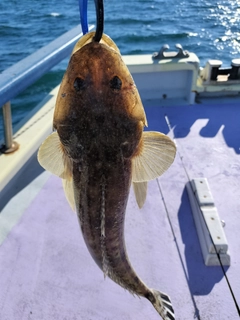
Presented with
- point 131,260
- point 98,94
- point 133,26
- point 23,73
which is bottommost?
point 133,26

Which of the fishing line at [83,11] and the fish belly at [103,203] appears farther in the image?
the fish belly at [103,203]

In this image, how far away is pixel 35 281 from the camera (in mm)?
3877

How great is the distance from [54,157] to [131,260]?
2021 millimetres

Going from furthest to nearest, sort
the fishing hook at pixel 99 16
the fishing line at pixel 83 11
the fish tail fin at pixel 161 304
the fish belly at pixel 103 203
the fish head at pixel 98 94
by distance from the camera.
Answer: the fish tail fin at pixel 161 304
the fish belly at pixel 103 203
the fish head at pixel 98 94
the fishing line at pixel 83 11
the fishing hook at pixel 99 16

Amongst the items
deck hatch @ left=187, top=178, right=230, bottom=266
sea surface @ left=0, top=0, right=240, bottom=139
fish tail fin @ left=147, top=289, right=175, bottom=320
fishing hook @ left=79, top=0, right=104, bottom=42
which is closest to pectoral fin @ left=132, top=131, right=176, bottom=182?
fishing hook @ left=79, top=0, right=104, bottom=42

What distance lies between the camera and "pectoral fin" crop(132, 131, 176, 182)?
2.39 meters

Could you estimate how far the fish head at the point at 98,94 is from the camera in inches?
85.7

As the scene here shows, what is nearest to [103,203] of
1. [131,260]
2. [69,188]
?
[69,188]

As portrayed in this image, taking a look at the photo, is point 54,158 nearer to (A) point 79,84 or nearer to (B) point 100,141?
(B) point 100,141

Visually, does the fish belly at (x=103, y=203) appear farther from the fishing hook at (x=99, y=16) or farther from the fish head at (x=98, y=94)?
the fishing hook at (x=99, y=16)

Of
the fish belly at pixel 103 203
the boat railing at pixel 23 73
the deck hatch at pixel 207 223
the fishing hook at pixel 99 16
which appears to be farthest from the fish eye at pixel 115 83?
the deck hatch at pixel 207 223

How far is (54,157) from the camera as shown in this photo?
7.89 ft

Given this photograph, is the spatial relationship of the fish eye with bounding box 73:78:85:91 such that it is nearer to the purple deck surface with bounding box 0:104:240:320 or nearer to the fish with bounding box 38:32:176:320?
the fish with bounding box 38:32:176:320

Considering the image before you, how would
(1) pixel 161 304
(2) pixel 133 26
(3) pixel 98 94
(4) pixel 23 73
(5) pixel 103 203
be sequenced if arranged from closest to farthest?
1. (3) pixel 98 94
2. (5) pixel 103 203
3. (1) pixel 161 304
4. (4) pixel 23 73
5. (2) pixel 133 26
